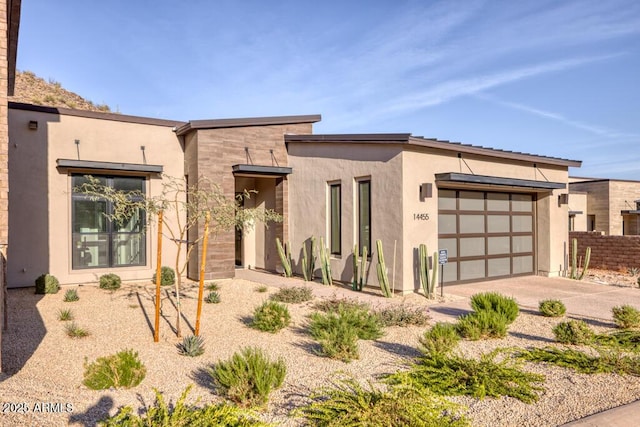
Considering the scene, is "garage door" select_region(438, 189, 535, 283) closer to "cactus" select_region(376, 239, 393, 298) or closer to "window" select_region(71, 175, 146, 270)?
"cactus" select_region(376, 239, 393, 298)

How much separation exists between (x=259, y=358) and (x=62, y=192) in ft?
31.0

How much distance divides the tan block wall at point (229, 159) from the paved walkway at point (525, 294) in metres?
1.06

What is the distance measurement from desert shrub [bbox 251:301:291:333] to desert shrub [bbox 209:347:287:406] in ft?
8.02

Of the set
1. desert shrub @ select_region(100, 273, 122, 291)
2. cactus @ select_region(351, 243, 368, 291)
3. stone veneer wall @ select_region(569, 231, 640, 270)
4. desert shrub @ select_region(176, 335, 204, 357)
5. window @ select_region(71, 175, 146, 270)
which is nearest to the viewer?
desert shrub @ select_region(176, 335, 204, 357)

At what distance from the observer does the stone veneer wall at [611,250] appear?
1532 cm

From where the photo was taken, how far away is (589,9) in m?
10.6

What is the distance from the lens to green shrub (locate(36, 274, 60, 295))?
10133 millimetres

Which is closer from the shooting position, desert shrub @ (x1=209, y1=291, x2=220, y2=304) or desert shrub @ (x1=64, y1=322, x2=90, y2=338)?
desert shrub @ (x1=64, y1=322, x2=90, y2=338)

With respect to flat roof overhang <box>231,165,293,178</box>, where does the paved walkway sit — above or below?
below

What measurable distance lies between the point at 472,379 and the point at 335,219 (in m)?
7.60

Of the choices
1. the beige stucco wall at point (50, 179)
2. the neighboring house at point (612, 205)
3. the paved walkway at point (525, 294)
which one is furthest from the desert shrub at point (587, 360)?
the neighboring house at point (612, 205)

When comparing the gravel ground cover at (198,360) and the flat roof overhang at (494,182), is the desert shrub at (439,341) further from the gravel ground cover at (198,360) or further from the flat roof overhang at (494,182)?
the flat roof overhang at (494,182)

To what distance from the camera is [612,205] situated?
80.4 ft

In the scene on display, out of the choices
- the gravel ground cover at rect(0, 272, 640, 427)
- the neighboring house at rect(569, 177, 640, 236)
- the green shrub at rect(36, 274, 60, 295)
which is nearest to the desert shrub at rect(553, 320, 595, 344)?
the gravel ground cover at rect(0, 272, 640, 427)
